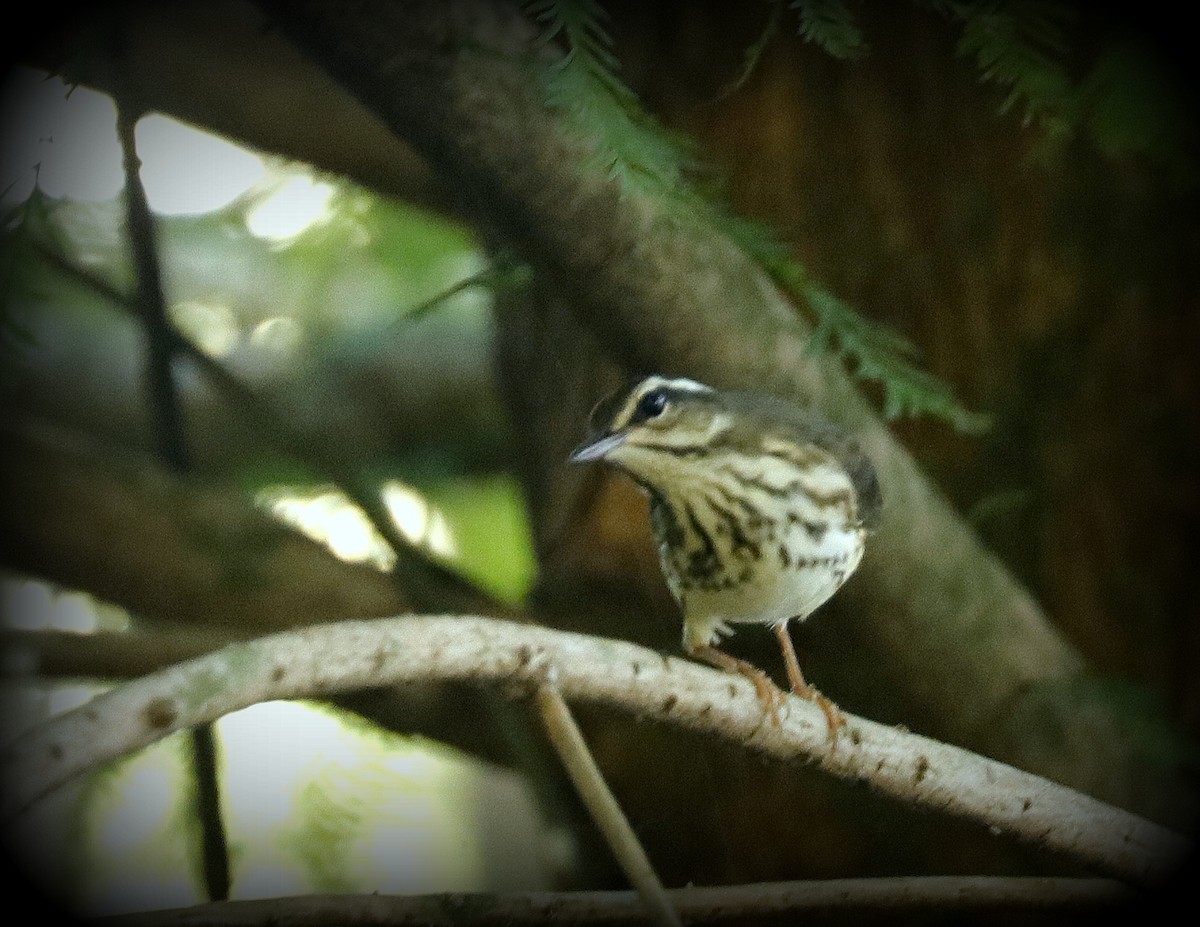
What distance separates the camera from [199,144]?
76 cm

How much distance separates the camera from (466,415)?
2.71ft

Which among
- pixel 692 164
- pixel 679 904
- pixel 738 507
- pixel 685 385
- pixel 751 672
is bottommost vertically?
pixel 679 904

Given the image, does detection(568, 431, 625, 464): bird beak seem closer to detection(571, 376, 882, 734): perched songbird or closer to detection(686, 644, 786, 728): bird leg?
detection(571, 376, 882, 734): perched songbird

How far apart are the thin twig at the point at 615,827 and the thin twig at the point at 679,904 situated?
12mm

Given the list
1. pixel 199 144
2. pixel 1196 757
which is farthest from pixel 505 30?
pixel 1196 757

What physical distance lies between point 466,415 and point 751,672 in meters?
0.29

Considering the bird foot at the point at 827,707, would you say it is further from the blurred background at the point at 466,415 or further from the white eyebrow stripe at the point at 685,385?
the white eyebrow stripe at the point at 685,385

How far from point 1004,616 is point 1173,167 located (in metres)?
0.40

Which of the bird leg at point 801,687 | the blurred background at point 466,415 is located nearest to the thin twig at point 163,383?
the blurred background at point 466,415

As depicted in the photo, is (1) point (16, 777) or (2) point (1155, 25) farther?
(2) point (1155, 25)

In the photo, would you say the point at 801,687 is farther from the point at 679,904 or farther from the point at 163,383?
the point at 163,383

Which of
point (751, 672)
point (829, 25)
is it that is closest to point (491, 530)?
point (751, 672)

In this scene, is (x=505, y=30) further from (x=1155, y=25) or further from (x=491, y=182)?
(x=1155, y=25)

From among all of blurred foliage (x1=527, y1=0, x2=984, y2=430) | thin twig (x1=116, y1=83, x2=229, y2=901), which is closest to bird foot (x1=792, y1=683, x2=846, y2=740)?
blurred foliage (x1=527, y1=0, x2=984, y2=430)
